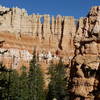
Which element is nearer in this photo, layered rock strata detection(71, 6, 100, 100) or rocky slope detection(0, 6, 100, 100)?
layered rock strata detection(71, 6, 100, 100)

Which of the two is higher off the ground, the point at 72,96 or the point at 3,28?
the point at 3,28

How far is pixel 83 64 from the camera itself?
18906 millimetres

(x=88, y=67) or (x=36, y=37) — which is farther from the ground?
(x=36, y=37)

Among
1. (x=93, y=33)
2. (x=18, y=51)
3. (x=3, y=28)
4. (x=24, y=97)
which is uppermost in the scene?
(x=3, y=28)

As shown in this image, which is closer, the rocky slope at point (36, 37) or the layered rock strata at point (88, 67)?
the layered rock strata at point (88, 67)

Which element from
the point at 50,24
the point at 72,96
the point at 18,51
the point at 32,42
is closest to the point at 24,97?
the point at 72,96

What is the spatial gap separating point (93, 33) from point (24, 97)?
1594cm

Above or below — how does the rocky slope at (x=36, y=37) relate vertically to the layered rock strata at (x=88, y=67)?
above

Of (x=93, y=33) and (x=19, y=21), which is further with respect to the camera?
(x=19, y=21)

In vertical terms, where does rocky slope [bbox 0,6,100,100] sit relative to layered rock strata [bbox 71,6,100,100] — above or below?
above

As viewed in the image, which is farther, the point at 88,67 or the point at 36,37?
the point at 36,37

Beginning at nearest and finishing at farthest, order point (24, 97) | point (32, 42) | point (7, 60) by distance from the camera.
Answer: point (24, 97)
point (7, 60)
point (32, 42)

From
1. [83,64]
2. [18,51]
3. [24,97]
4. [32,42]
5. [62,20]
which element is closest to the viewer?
[83,64]

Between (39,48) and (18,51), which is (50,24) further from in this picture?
(18,51)
